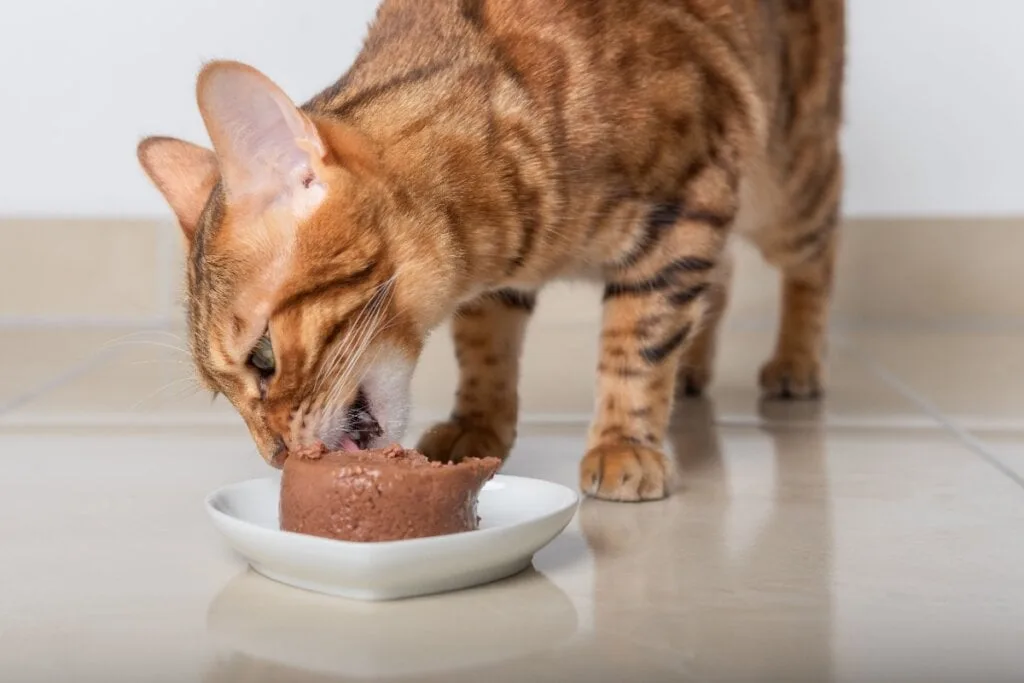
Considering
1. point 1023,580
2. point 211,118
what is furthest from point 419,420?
point 1023,580

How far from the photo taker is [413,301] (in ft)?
4.59

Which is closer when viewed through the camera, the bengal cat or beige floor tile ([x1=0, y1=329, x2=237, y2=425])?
the bengal cat

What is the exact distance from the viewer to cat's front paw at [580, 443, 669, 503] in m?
1.54

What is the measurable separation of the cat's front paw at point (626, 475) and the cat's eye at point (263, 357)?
393 mm

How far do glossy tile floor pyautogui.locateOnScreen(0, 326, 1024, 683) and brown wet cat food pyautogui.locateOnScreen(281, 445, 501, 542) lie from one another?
6 cm

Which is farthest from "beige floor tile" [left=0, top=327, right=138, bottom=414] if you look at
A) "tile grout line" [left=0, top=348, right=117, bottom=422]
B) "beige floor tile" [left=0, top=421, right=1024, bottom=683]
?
"beige floor tile" [left=0, top=421, right=1024, bottom=683]

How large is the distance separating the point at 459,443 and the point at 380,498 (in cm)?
63

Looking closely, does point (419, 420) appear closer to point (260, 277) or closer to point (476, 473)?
point (260, 277)

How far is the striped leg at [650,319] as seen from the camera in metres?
1.64

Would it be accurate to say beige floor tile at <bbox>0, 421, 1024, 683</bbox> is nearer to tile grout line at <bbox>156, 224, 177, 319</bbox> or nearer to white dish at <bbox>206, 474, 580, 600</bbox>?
white dish at <bbox>206, 474, 580, 600</bbox>

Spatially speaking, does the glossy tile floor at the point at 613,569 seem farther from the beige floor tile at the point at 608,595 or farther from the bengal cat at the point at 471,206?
the bengal cat at the point at 471,206

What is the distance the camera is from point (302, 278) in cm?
133

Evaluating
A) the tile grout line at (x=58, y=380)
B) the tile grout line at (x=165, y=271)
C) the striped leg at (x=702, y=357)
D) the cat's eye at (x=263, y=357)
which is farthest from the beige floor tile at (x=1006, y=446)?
the tile grout line at (x=165, y=271)

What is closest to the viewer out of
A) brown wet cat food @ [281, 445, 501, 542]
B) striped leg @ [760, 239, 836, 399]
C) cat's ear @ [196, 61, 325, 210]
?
brown wet cat food @ [281, 445, 501, 542]
